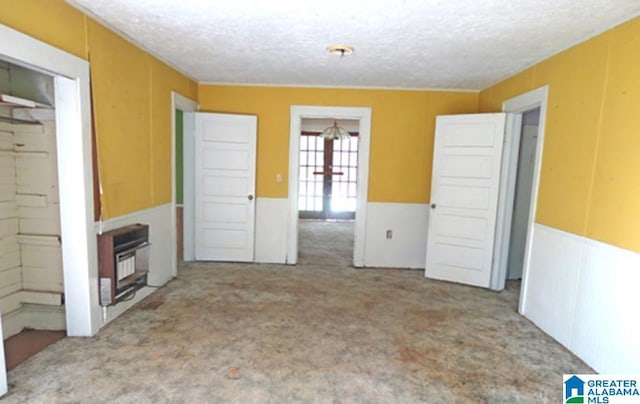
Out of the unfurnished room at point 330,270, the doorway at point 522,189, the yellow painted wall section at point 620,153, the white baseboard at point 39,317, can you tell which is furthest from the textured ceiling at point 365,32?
the white baseboard at point 39,317

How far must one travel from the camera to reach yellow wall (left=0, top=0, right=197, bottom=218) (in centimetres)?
216

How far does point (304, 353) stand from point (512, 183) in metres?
2.96

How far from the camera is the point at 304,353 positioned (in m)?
2.49

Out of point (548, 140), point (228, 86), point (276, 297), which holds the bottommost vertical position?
point (276, 297)

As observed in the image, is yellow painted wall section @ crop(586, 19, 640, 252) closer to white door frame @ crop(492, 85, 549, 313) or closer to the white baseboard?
white door frame @ crop(492, 85, 549, 313)

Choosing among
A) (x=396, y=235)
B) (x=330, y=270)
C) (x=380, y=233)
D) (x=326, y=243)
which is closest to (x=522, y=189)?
(x=396, y=235)

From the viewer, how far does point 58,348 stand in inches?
95.9

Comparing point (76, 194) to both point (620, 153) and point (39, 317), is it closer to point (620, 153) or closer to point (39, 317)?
point (39, 317)

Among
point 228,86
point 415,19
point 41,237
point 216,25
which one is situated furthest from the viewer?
point 228,86

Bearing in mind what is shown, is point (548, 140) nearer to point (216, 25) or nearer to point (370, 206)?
point (370, 206)

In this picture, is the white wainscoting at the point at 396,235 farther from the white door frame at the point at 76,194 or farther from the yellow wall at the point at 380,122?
the white door frame at the point at 76,194

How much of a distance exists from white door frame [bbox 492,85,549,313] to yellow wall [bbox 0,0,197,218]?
12.0ft

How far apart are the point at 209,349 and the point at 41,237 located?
5.40 ft

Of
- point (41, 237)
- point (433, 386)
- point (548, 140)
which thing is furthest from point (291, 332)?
point (548, 140)
